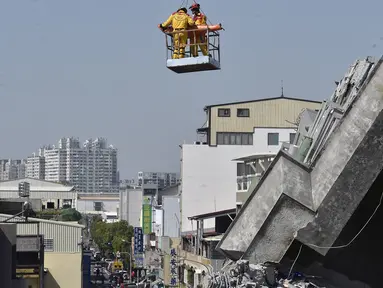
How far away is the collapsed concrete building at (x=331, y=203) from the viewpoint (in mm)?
11820

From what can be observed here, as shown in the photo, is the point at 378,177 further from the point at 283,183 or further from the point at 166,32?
the point at 166,32

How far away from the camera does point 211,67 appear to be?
17781 millimetres

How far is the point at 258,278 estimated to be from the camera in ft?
40.1

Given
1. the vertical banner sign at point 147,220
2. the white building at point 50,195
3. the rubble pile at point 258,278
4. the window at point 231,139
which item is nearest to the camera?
the rubble pile at point 258,278

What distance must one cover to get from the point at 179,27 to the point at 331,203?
670 cm

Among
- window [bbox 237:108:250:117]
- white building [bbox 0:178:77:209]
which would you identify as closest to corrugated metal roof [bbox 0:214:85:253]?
window [bbox 237:108:250:117]

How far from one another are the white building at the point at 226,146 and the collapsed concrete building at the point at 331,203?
55.2 meters

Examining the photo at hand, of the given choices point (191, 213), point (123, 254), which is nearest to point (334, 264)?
point (191, 213)

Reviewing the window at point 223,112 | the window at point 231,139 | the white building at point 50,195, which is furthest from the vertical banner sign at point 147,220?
the window at point 223,112

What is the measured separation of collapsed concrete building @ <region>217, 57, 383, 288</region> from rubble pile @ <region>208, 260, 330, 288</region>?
25 cm

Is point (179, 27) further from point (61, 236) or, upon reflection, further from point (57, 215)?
point (57, 215)

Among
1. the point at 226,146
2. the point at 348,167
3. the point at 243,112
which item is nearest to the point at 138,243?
the point at 243,112

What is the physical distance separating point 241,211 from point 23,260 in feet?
124

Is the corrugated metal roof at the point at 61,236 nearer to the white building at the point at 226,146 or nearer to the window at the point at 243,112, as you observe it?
the white building at the point at 226,146
